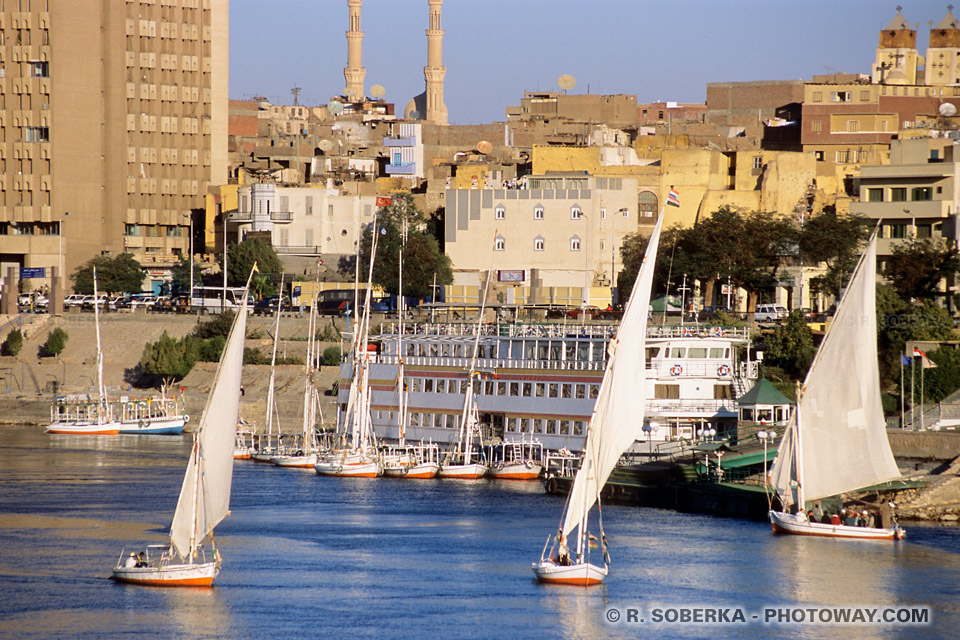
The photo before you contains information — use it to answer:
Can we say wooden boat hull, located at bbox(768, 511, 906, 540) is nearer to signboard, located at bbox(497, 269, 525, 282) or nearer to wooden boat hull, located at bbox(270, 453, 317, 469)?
wooden boat hull, located at bbox(270, 453, 317, 469)

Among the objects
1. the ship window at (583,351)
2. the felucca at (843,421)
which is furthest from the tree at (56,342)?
the felucca at (843,421)

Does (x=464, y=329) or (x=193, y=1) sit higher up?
(x=193, y=1)

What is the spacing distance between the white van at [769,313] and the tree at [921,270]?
6.83 meters

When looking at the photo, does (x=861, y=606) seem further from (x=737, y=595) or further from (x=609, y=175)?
(x=609, y=175)

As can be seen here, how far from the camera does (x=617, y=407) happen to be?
138ft

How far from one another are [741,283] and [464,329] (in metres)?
26.4

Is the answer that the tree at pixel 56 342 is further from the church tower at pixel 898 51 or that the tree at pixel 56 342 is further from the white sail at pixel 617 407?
the church tower at pixel 898 51

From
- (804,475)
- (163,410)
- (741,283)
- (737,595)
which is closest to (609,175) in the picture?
(741,283)

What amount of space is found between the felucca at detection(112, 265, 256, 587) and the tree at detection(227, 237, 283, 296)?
72522 mm

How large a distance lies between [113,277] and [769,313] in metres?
59.2

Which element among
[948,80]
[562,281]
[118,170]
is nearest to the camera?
[562,281]

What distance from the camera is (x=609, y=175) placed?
120 metres

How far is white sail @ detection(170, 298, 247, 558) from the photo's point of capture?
136 feet

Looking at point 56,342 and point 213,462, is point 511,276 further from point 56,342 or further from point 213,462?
point 213,462
